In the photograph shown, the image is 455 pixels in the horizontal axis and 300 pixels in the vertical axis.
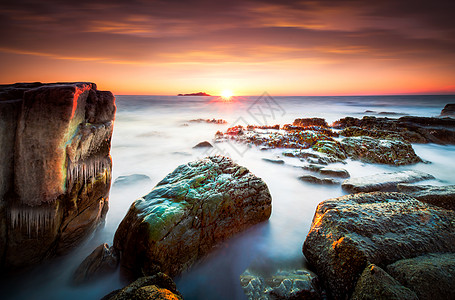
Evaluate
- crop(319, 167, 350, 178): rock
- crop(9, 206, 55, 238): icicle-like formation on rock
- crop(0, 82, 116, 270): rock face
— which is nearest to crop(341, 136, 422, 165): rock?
crop(319, 167, 350, 178): rock

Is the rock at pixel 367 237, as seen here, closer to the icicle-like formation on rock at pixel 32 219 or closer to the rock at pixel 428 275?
the rock at pixel 428 275

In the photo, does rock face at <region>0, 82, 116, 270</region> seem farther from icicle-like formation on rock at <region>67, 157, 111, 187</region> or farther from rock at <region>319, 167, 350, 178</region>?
Result: rock at <region>319, 167, 350, 178</region>

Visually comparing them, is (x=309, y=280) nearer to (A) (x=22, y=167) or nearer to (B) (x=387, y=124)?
(A) (x=22, y=167)

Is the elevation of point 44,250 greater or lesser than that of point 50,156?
lesser

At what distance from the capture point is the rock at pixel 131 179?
5474 mm

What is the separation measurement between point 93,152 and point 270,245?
121 inches

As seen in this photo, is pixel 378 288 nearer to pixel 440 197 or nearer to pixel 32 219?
pixel 440 197

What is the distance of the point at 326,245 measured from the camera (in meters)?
2.47

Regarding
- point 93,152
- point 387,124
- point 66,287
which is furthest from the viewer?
point 387,124

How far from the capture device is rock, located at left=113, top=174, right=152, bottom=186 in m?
5.47

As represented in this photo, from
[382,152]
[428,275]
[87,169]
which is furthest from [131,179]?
[382,152]

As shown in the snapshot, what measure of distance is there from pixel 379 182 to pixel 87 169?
5586 millimetres

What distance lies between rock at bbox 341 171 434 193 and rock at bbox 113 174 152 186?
5.07 metres

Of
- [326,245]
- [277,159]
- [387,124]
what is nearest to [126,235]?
[326,245]
